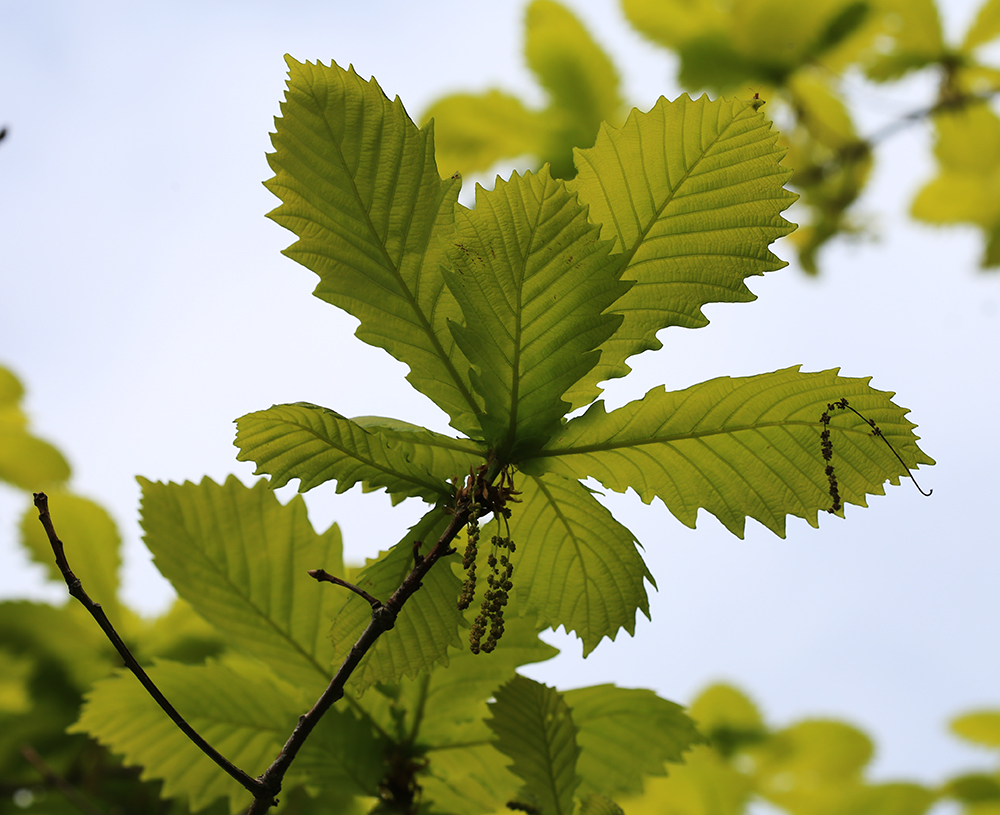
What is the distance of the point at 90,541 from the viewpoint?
5.59 ft

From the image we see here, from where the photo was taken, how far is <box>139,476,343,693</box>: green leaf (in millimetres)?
823

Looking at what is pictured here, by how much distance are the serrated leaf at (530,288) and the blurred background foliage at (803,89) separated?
4.25ft

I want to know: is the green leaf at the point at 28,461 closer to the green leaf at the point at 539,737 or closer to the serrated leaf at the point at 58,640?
the serrated leaf at the point at 58,640

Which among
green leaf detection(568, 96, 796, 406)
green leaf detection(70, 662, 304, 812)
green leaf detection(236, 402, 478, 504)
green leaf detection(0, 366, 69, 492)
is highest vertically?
green leaf detection(0, 366, 69, 492)

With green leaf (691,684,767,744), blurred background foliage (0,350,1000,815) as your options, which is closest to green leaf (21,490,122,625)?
blurred background foliage (0,350,1000,815)

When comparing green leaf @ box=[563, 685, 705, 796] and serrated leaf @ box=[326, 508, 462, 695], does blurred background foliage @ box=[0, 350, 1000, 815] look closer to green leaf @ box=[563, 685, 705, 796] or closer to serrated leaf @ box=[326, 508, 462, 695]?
green leaf @ box=[563, 685, 705, 796]

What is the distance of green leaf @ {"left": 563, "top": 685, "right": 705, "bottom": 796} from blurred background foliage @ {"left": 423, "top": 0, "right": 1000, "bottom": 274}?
1.27 m

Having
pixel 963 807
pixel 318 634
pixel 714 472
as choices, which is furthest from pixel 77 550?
pixel 963 807

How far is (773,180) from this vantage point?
0.59 meters

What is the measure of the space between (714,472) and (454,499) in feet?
0.61

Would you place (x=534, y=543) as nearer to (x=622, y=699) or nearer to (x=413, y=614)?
(x=413, y=614)

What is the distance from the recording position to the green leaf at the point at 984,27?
103 inches

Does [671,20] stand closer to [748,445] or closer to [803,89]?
[803,89]

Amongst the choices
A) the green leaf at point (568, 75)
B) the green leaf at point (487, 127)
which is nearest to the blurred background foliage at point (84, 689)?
the green leaf at point (487, 127)
